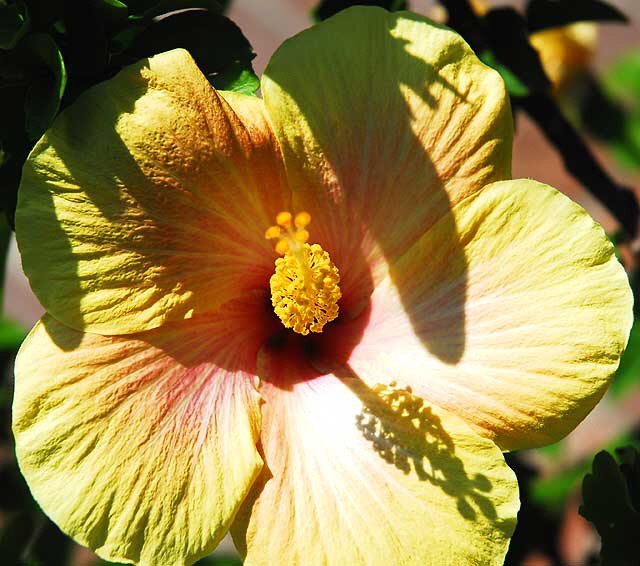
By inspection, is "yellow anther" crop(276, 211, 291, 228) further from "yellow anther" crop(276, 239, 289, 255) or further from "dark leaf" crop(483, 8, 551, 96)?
"dark leaf" crop(483, 8, 551, 96)

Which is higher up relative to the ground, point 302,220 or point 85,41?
point 85,41

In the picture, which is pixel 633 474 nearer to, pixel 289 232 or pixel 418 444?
pixel 418 444

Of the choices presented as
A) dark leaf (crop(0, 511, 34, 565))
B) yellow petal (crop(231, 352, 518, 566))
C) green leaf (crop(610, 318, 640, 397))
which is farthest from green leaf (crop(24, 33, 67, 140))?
green leaf (crop(610, 318, 640, 397))

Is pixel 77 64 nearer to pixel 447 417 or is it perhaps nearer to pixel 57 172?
pixel 57 172

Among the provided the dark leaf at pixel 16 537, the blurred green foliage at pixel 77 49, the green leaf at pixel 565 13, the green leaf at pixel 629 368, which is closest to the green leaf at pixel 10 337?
the dark leaf at pixel 16 537

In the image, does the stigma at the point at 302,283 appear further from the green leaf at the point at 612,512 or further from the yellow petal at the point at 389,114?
the green leaf at the point at 612,512

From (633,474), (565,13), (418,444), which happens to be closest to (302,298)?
(418,444)

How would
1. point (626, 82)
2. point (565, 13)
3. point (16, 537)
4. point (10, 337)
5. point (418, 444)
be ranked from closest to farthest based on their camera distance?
point (418, 444)
point (565, 13)
point (16, 537)
point (10, 337)
point (626, 82)

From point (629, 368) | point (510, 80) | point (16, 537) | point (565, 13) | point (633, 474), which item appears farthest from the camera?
point (629, 368)
